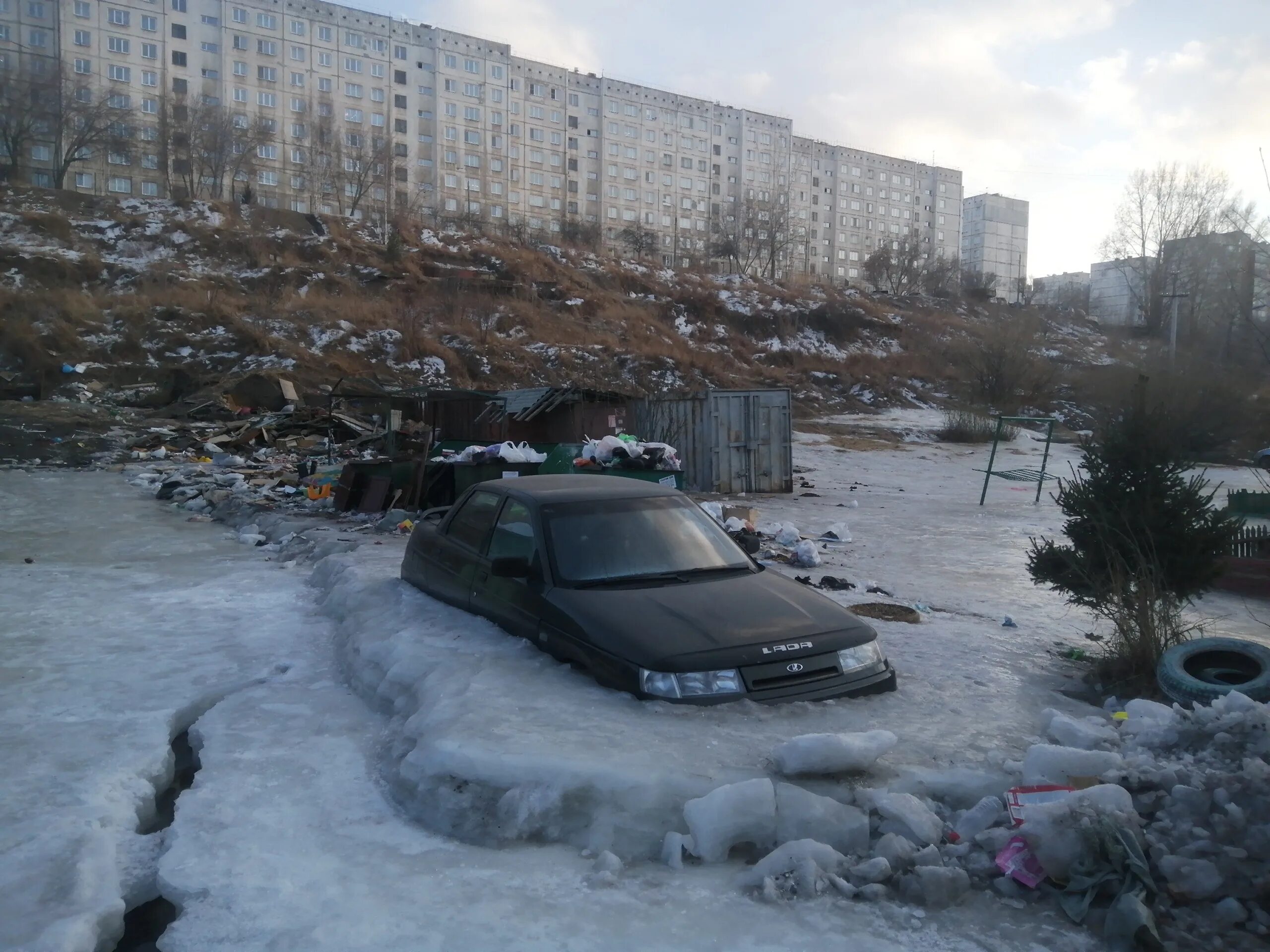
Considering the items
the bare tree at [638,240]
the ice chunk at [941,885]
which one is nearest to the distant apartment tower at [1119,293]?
the bare tree at [638,240]

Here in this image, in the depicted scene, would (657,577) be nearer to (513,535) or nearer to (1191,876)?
(513,535)

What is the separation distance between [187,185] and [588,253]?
26.8 metres

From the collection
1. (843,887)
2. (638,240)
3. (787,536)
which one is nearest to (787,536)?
→ (787,536)

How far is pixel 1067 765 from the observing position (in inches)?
158

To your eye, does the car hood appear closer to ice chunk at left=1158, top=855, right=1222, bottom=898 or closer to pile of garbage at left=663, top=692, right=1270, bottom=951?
pile of garbage at left=663, top=692, right=1270, bottom=951

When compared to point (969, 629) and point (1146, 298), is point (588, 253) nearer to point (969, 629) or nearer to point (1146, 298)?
point (1146, 298)

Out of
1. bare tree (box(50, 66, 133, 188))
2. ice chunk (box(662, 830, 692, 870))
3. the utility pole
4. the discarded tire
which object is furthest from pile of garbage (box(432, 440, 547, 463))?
bare tree (box(50, 66, 133, 188))

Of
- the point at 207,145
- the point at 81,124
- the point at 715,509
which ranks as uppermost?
the point at 81,124

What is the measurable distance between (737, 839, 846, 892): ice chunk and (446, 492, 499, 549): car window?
3603 mm

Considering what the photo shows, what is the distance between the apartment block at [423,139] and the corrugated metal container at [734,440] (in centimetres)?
4633

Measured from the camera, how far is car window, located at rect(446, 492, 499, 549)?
22.4ft

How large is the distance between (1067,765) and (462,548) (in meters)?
4.32

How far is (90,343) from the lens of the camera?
3488 centimetres

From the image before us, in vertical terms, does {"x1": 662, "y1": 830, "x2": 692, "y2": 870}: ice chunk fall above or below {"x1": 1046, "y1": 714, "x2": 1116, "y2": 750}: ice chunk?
below
